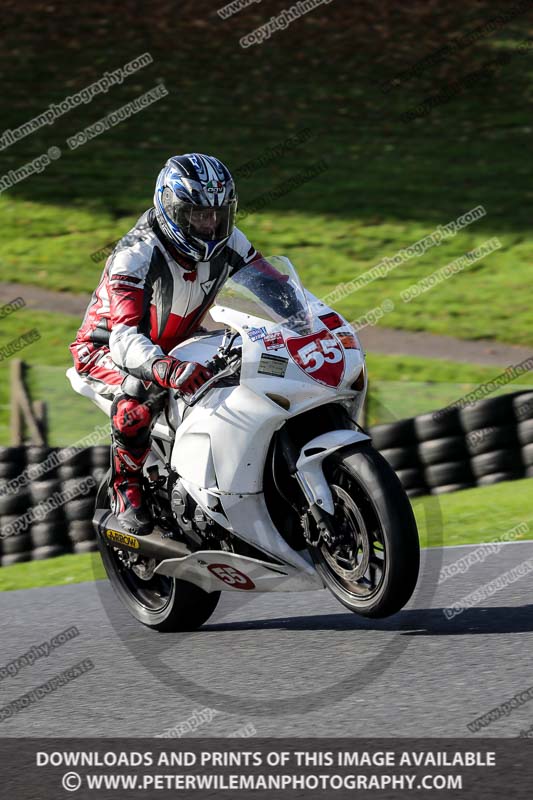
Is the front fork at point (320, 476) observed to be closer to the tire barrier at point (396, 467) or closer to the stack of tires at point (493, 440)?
the tire barrier at point (396, 467)

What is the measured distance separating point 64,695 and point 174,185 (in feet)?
7.35

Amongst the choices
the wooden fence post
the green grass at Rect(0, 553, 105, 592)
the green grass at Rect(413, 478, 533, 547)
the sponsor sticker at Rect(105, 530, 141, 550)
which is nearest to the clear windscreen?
the sponsor sticker at Rect(105, 530, 141, 550)

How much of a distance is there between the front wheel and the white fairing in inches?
2.7

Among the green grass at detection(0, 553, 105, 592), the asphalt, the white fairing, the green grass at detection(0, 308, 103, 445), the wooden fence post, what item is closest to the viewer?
the asphalt

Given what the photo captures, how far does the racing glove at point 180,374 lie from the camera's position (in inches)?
224

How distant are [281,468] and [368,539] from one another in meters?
0.53

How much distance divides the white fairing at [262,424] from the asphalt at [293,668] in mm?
399

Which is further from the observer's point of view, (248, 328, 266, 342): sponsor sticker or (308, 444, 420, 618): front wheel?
(248, 328, 266, 342): sponsor sticker

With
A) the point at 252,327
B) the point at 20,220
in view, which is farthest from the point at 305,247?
the point at 252,327

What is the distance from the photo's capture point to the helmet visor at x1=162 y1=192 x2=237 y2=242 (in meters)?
6.02

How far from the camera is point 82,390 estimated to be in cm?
676

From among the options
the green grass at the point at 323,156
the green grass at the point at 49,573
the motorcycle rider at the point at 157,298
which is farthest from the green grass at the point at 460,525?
the green grass at the point at 323,156

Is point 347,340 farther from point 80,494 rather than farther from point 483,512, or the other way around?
point 80,494

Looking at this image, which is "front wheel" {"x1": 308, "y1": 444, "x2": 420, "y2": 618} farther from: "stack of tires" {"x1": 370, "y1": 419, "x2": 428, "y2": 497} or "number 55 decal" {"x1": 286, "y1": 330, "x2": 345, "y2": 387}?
"stack of tires" {"x1": 370, "y1": 419, "x2": 428, "y2": 497}
